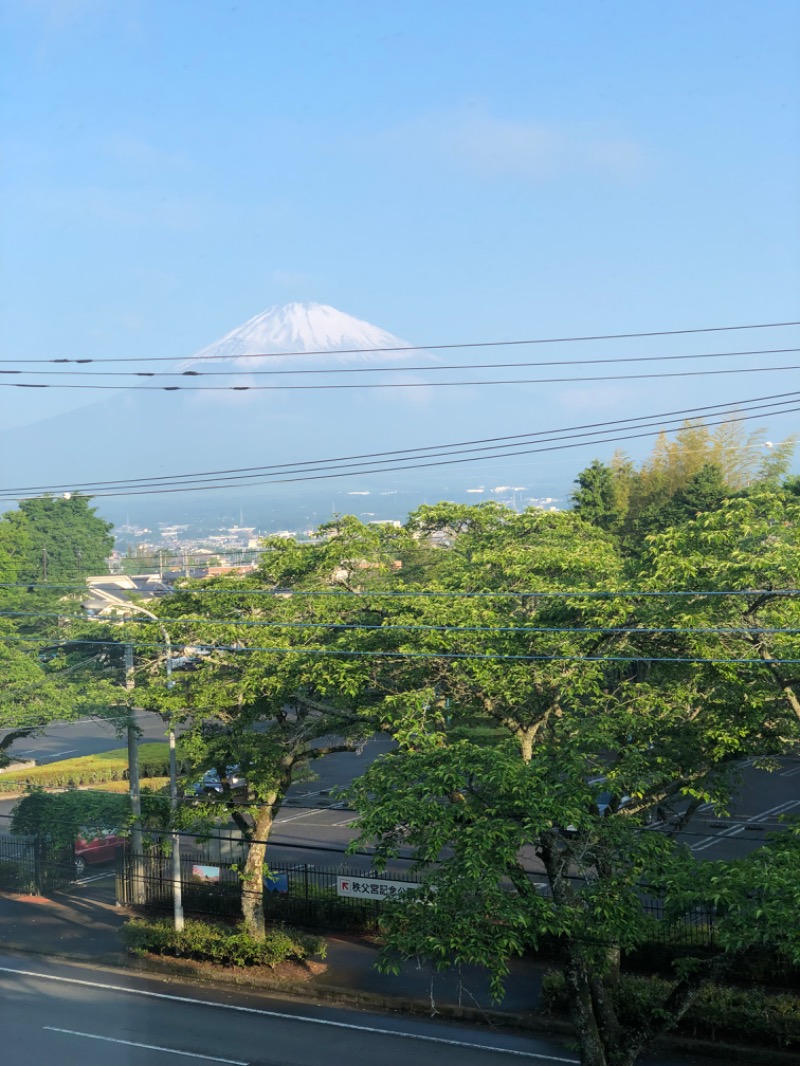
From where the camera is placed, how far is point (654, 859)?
34.5ft

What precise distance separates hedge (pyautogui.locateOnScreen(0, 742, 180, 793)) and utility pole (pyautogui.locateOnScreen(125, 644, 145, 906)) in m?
7.83

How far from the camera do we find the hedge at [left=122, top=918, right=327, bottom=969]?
664 inches

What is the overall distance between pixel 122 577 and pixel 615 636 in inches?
2196

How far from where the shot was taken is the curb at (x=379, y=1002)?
13.7 metres

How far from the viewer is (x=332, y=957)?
17578mm

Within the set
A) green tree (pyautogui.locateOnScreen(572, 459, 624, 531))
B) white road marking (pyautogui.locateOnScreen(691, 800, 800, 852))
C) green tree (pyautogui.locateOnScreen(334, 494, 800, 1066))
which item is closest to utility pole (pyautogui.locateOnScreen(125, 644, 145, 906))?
green tree (pyautogui.locateOnScreen(334, 494, 800, 1066))

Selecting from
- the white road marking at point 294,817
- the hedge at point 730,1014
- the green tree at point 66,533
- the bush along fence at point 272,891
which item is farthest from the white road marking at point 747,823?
the green tree at point 66,533

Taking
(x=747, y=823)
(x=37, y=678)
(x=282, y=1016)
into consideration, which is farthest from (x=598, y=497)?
(x=282, y=1016)

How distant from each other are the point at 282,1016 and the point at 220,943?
7.05 feet

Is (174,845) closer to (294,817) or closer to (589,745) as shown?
(589,745)

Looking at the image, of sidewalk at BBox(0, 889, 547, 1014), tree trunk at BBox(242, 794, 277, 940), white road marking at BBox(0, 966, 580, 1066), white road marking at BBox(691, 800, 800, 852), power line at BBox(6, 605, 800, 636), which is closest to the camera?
power line at BBox(6, 605, 800, 636)

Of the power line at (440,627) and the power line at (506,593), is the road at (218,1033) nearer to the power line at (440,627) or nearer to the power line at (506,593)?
the power line at (440,627)

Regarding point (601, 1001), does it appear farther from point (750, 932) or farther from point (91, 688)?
point (91, 688)

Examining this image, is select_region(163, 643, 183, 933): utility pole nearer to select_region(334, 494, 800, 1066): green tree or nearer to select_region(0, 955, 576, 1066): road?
select_region(0, 955, 576, 1066): road
